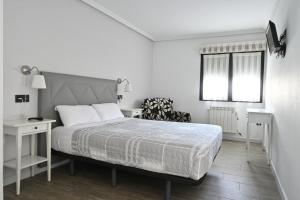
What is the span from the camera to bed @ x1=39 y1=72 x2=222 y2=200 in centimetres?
215

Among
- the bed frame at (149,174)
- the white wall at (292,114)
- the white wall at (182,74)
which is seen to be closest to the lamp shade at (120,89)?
the white wall at (182,74)

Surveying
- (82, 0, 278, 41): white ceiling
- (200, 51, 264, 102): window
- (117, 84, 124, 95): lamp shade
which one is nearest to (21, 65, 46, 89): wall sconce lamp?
(82, 0, 278, 41): white ceiling

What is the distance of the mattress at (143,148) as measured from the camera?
2.13m

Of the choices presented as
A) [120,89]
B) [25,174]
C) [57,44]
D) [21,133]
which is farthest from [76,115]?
[120,89]

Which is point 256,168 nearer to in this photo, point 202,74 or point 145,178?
point 145,178

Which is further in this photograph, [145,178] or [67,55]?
[67,55]

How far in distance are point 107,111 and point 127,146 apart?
1530 mm

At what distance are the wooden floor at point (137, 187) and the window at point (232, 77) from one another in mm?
2333

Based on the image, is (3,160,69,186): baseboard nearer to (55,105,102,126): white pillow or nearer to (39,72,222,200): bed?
(39,72,222,200): bed

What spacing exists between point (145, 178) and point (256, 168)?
1.86 metres

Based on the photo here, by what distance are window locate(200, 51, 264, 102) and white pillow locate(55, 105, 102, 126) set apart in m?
3.29

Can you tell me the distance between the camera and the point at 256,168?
3.38 m

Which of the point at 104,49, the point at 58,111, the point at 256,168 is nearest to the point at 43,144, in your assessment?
the point at 58,111

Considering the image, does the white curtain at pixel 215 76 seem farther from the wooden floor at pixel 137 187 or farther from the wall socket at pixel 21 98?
the wall socket at pixel 21 98
